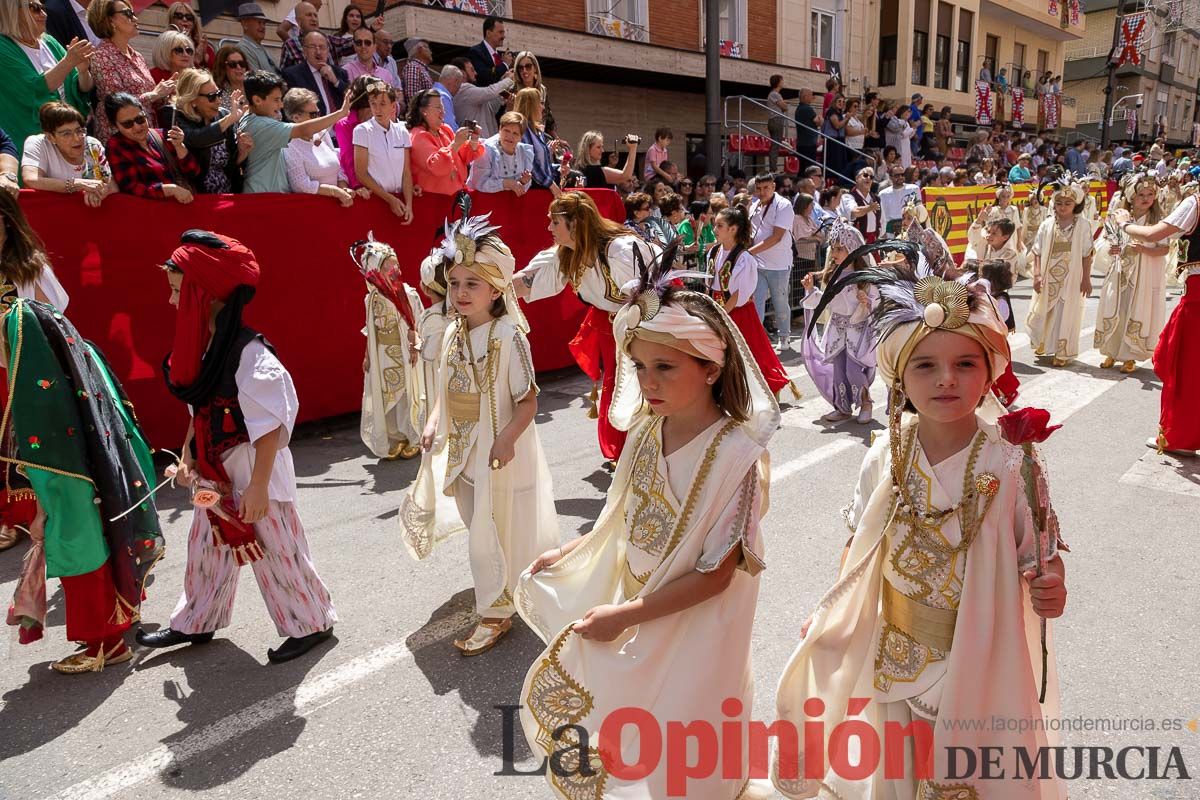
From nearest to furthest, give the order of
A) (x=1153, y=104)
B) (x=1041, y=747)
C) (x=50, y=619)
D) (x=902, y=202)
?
(x=1041, y=747), (x=50, y=619), (x=902, y=202), (x=1153, y=104)

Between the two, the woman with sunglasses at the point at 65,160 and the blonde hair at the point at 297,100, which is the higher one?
the blonde hair at the point at 297,100

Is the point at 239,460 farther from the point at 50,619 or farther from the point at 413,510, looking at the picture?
the point at 50,619

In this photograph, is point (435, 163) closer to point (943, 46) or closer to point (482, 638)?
point (482, 638)

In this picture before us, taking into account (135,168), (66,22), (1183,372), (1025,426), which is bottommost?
(1183,372)

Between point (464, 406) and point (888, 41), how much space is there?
28.2 m

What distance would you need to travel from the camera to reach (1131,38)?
116 ft

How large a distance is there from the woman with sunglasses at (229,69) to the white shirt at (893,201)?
9618 millimetres

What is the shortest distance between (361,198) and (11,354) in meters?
4.32

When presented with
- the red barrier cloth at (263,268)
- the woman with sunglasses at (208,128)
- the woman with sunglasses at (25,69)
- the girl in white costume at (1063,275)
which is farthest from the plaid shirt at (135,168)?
the girl in white costume at (1063,275)

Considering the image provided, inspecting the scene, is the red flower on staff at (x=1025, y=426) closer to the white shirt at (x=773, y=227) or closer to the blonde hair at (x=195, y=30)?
the white shirt at (x=773, y=227)

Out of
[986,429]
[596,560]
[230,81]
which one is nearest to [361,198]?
[230,81]

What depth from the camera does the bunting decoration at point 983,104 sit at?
29.7m

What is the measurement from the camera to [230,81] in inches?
309

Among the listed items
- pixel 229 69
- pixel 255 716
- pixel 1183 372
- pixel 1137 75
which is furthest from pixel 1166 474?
pixel 1137 75
